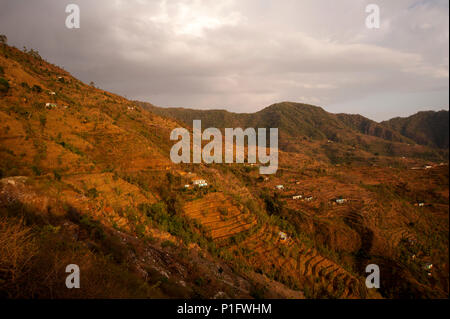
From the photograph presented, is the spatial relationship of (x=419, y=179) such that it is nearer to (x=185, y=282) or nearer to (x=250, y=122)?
(x=185, y=282)

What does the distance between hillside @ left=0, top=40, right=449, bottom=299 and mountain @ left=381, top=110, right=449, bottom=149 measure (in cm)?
8747

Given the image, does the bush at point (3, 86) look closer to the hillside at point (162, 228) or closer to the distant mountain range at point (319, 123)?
the hillside at point (162, 228)

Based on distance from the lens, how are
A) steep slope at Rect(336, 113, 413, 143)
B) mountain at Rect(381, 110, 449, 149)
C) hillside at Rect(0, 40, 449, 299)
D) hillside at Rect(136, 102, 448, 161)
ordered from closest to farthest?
hillside at Rect(0, 40, 449, 299), hillside at Rect(136, 102, 448, 161), mountain at Rect(381, 110, 449, 149), steep slope at Rect(336, 113, 413, 143)

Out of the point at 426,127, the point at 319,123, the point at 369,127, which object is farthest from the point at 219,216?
the point at 369,127

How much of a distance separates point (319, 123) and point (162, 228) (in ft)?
400

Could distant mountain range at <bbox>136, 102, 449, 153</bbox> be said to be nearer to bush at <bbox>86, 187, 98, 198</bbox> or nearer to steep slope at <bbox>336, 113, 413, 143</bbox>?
steep slope at <bbox>336, 113, 413, 143</bbox>

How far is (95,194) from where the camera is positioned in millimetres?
9273

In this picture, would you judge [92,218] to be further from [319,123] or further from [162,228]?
[319,123]

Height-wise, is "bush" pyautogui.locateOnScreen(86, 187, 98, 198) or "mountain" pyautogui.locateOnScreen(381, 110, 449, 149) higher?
"mountain" pyautogui.locateOnScreen(381, 110, 449, 149)

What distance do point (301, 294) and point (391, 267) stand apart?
11.7 meters

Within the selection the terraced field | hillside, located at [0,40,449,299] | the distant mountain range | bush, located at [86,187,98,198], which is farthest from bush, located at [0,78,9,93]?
the distant mountain range

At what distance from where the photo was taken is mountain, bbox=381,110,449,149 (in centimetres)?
8530
